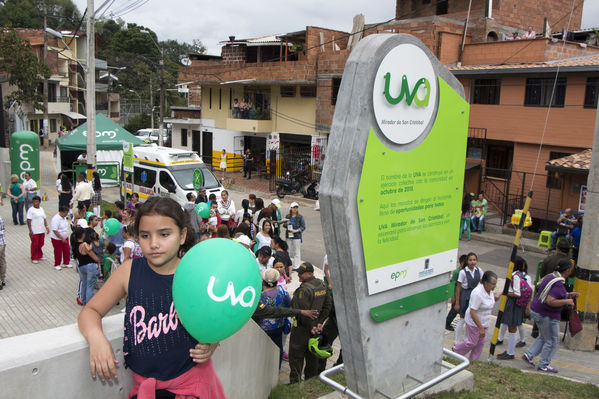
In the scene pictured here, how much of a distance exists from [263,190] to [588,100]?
15.0 meters

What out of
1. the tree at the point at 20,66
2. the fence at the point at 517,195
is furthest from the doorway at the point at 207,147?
the fence at the point at 517,195

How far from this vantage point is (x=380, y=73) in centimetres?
375

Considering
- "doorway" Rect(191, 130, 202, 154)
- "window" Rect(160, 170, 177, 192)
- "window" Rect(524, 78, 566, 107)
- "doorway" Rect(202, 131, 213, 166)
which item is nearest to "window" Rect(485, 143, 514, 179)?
"window" Rect(524, 78, 566, 107)

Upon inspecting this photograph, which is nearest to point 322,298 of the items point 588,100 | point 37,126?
point 588,100

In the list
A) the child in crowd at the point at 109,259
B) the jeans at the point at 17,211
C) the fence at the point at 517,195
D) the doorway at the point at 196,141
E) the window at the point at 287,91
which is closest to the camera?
the child in crowd at the point at 109,259

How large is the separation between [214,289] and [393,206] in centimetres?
184

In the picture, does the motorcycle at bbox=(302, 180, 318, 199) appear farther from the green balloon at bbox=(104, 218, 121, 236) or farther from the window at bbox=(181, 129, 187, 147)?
the window at bbox=(181, 129, 187, 147)

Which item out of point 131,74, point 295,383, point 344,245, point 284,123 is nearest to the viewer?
point 344,245

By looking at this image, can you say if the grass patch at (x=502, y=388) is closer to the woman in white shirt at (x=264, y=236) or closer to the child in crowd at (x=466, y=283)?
the child in crowd at (x=466, y=283)

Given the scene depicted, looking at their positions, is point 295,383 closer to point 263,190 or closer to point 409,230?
point 409,230

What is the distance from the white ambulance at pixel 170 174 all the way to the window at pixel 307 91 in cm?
1173

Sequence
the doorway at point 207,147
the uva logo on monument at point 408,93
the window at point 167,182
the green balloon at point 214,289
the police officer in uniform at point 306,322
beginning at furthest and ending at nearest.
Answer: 1. the doorway at point 207,147
2. the window at point 167,182
3. the police officer in uniform at point 306,322
4. the uva logo on monument at point 408,93
5. the green balloon at point 214,289

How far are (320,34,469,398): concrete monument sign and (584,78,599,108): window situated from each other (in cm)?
1558

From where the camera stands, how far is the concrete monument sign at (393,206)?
370 cm
